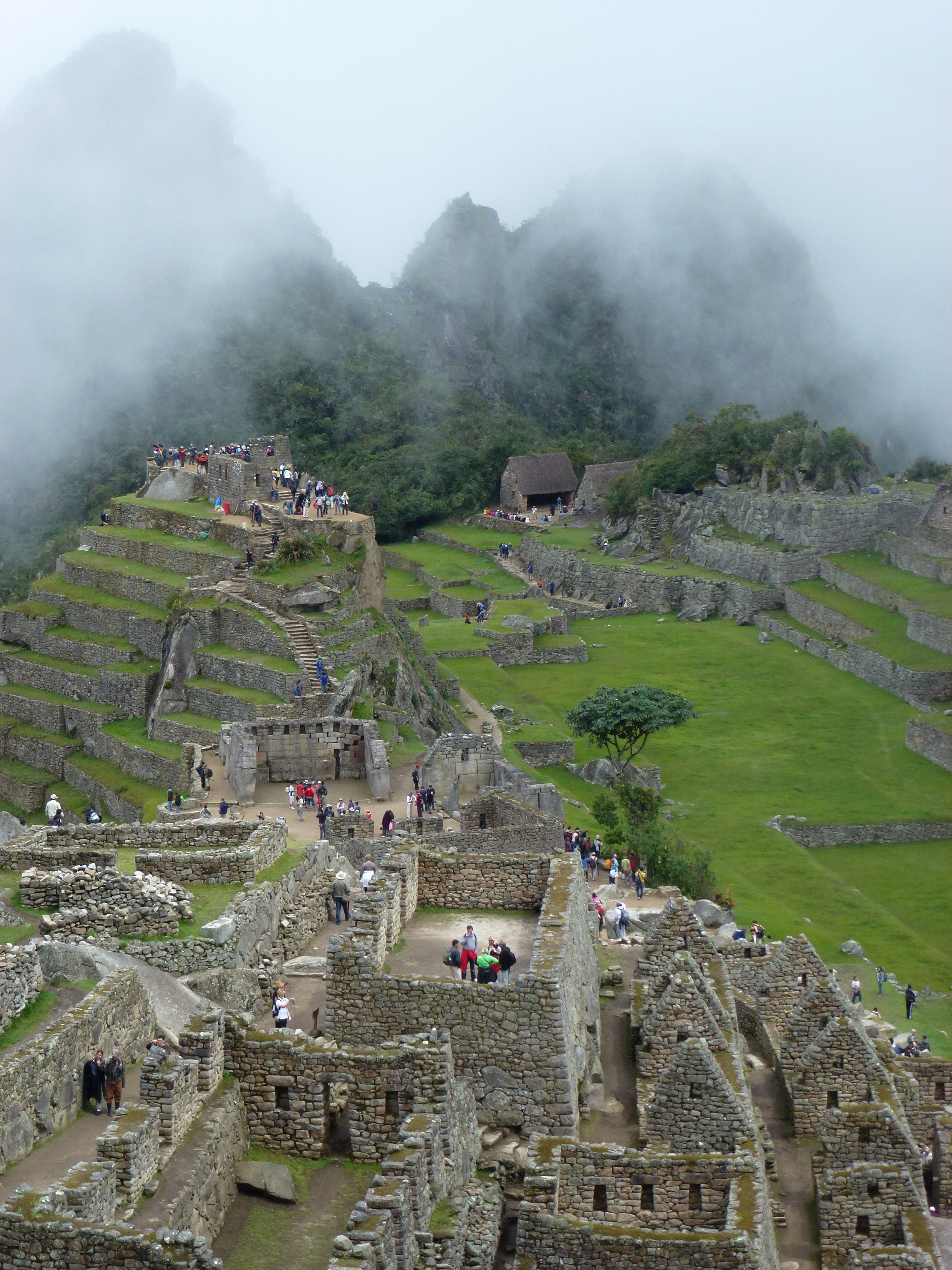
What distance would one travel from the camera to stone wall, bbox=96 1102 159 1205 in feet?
51.1

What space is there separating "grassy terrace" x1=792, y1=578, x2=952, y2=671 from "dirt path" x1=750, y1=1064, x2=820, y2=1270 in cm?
4788

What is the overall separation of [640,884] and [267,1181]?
59.6ft

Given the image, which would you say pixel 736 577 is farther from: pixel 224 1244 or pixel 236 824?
pixel 224 1244

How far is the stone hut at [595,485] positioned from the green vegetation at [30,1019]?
299 ft

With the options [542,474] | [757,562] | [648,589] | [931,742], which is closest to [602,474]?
[542,474]

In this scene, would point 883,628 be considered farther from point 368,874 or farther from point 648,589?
point 368,874

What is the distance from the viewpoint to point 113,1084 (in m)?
17.1

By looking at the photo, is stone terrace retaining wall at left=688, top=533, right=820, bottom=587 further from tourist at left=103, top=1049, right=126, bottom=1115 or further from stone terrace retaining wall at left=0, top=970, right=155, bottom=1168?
tourist at left=103, top=1049, right=126, bottom=1115

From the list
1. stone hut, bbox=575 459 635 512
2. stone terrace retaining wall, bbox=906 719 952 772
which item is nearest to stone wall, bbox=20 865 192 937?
stone terrace retaining wall, bbox=906 719 952 772

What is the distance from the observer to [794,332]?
150 meters

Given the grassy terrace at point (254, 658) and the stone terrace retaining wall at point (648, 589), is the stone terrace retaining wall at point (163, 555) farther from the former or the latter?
the stone terrace retaining wall at point (648, 589)

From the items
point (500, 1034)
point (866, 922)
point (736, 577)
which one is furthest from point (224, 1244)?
point (736, 577)

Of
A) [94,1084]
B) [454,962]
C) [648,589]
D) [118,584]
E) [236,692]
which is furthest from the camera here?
[648,589]

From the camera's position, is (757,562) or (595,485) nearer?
(757,562)
